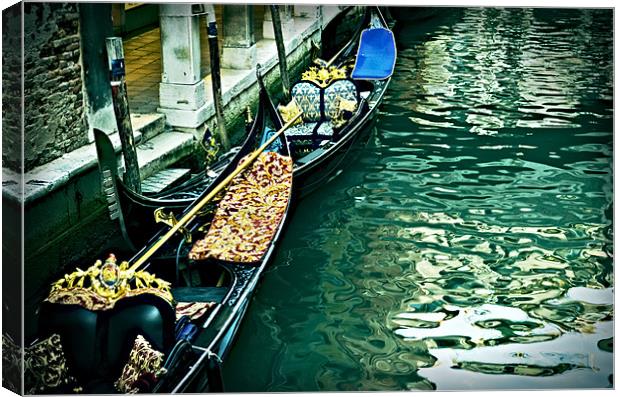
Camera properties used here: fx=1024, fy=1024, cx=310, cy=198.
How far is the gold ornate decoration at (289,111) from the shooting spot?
17.6 ft

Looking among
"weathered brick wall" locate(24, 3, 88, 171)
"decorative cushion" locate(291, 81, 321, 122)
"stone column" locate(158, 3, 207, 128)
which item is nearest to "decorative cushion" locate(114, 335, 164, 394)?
"weathered brick wall" locate(24, 3, 88, 171)

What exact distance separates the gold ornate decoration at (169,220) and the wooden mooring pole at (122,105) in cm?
32

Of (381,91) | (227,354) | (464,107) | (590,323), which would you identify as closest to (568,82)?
(464,107)

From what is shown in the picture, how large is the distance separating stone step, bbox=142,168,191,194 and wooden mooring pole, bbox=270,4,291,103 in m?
1.26

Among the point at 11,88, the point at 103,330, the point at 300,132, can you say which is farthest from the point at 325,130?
the point at 103,330

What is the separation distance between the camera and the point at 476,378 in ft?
10.9

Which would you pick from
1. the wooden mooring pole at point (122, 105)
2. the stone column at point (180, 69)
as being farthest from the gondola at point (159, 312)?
the stone column at point (180, 69)

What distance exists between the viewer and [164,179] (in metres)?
4.45

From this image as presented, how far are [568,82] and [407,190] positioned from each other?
0.96 meters

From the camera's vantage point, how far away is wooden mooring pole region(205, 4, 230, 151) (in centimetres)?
479

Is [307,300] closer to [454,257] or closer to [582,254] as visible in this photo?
[454,257]

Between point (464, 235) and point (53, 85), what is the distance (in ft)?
6.10

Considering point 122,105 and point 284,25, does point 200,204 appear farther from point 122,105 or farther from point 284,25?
point 284,25

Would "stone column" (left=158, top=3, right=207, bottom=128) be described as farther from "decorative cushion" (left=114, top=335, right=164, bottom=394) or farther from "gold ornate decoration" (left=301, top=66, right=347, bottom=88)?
"decorative cushion" (left=114, top=335, right=164, bottom=394)
